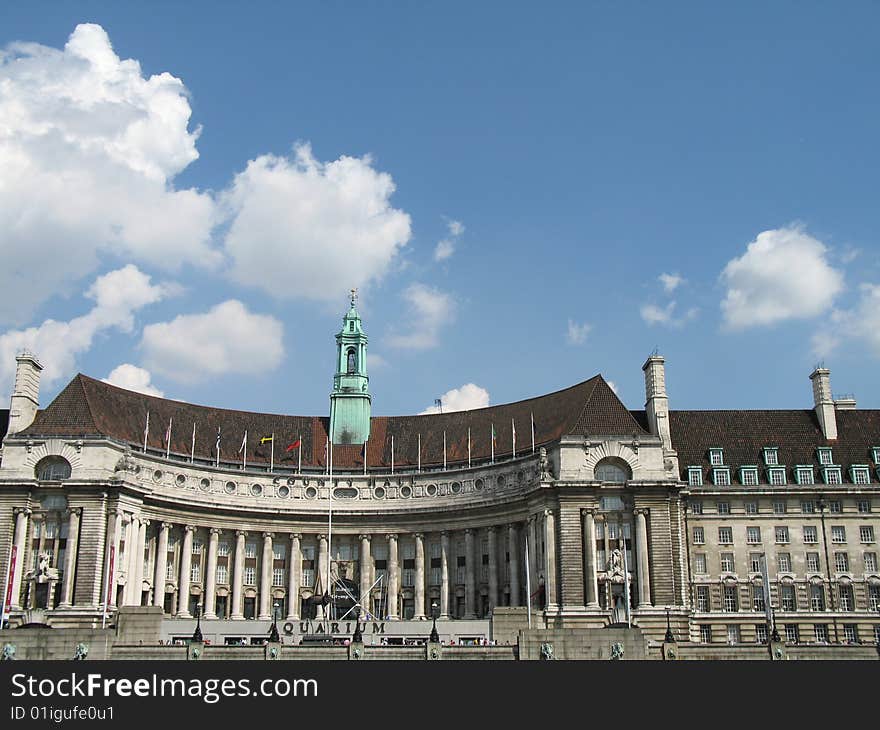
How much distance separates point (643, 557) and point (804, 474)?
1978cm

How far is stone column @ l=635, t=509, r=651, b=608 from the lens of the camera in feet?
307

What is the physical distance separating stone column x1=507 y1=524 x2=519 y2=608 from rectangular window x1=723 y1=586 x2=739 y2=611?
65.3 feet

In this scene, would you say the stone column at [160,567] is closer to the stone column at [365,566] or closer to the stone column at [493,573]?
the stone column at [365,566]

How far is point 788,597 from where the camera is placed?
320 ft

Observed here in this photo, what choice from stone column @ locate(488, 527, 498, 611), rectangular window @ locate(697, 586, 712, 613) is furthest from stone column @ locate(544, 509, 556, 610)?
rectangular window @ locate(697, 586, 712, 613)

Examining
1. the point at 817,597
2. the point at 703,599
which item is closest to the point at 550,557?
the point at 703,599

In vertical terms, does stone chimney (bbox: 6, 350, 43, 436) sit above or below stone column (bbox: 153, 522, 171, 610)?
above

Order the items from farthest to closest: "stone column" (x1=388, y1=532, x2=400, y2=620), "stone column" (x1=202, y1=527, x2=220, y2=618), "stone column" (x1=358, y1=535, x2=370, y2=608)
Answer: "stone column" (x1=358, y1=535, x2=370, y2=608)
"stone column" (x1=388, y1=532, x2=400, y2=620)
"stone column" (x1=202, y1=527, x2=220, y2=618)

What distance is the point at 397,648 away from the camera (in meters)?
71.9

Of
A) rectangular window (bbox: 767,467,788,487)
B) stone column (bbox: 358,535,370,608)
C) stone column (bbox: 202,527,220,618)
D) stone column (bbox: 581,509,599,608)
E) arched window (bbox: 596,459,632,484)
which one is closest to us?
stone column (bbox: 581,509,599,608)

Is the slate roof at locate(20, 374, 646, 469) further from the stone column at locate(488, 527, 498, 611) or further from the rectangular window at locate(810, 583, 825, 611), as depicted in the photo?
the rectangular window at locate(810, 583, 825, 611)

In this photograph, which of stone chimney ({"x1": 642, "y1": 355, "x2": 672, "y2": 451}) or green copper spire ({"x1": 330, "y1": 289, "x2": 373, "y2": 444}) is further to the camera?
green copper spire ({"x1": 330, "y1": 289, "x2": 373, "y2": 444})
